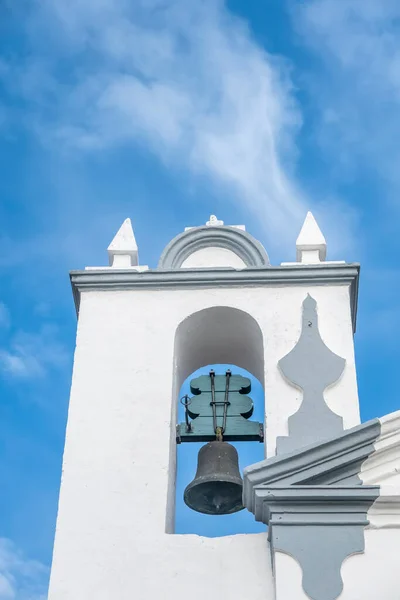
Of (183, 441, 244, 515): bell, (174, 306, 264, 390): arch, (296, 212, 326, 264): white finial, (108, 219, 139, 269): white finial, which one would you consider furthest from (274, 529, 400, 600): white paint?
(108, 219, 139, 269): white finial

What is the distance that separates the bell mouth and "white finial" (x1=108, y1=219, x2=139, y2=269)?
1860mm

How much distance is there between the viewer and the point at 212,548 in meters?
6.90

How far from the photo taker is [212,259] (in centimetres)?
887

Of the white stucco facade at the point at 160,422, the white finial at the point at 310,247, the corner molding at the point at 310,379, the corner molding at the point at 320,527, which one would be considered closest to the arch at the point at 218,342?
the white stucco facade at the point at 160,422

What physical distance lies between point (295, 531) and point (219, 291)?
229cm

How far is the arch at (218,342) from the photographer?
27.1 ft

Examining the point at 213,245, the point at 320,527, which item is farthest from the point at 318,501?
the point at 213,245

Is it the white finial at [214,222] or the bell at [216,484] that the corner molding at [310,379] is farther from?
the white finial at [214,222]

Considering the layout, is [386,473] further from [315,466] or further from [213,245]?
[213,245]

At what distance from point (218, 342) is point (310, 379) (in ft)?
3.49

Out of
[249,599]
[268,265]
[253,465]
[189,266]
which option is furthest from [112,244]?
[249,599]

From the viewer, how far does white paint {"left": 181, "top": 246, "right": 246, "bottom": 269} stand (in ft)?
28.8

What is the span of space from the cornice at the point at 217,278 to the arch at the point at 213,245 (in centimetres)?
22

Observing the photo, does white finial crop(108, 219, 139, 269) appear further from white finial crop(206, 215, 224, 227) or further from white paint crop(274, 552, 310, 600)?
white paint crop(274, 552, 310, 600)
